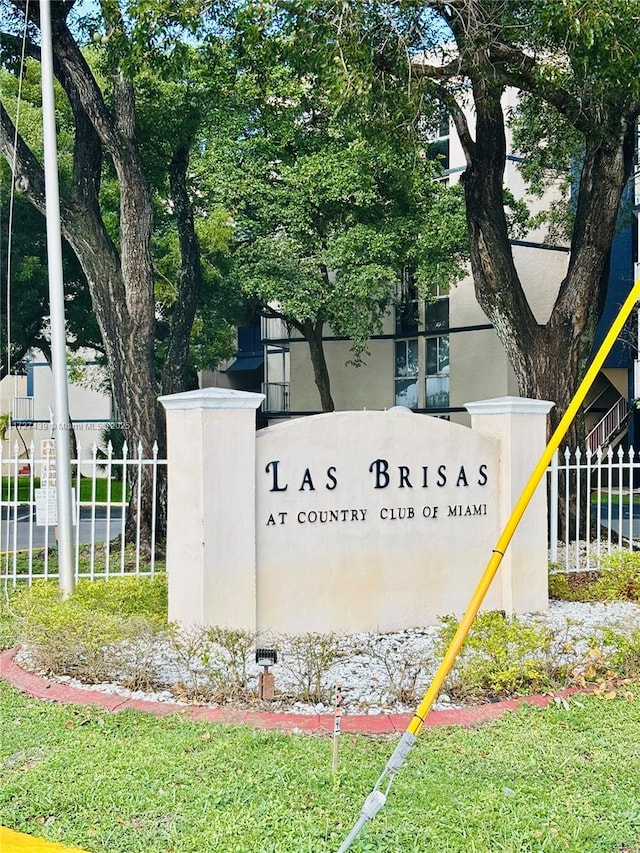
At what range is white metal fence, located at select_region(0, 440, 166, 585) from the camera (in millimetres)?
8953

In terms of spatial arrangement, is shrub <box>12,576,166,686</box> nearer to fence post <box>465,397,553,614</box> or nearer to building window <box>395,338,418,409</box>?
fence post <box>465,397,553,614</box>

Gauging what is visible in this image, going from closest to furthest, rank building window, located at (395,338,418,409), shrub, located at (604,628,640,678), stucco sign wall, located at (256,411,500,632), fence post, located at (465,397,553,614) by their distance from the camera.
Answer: shrub, located at (604,628,640,678)
stucco sign wall, located at (256,411,500,632)
fence post, located at (465,397,553,614)
building window, located at (395,338,418,409)

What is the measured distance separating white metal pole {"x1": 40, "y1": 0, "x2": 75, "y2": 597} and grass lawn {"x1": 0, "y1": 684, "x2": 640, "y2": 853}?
287 centimetres

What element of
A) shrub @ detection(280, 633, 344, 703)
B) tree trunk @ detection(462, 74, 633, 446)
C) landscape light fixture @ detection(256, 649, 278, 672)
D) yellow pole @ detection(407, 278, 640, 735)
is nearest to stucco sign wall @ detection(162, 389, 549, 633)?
shrub @ detection(280, 633, 344, 703)

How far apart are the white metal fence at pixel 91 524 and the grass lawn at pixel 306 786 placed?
141 inches

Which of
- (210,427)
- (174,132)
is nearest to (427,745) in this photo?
(210,427)

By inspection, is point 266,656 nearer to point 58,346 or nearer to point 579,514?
point 58,346

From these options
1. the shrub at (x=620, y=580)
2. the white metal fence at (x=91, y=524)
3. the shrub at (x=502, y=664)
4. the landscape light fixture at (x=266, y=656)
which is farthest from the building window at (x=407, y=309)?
the landscape light fixture at (x=266, y=656)

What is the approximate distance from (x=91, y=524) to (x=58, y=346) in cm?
351

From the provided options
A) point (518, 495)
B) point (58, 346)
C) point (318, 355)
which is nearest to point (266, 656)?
point (518, 495)

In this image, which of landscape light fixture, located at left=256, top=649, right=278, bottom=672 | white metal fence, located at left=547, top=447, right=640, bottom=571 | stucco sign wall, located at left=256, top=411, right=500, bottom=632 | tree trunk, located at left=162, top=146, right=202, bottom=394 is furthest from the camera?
tree trunk, located at left=162, top=146, right=202, bottom=394

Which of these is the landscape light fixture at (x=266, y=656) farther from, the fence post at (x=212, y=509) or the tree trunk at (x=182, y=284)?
the tree trunk at (x=182, y=284)

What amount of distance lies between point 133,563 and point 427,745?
765 centimetres

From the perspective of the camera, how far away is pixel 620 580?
30.6 feet
